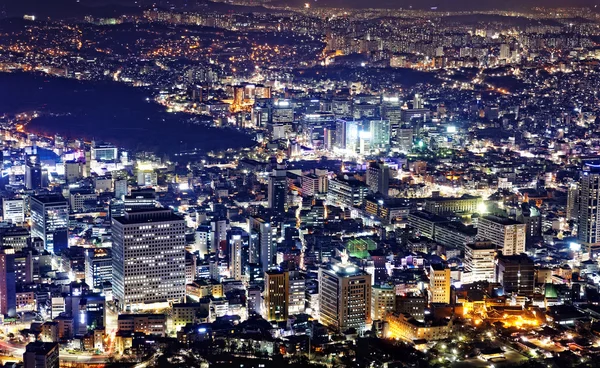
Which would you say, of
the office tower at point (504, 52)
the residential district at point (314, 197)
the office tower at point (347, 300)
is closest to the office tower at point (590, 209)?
the residential district at point (314, 197)

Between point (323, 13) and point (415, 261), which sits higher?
point (323, 13)

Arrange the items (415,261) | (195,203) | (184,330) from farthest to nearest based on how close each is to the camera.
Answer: (195,203) → (415,261) → (184,330)

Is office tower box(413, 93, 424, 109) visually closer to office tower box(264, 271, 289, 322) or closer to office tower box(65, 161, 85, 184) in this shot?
office tower box(65, 161, 85, 184)

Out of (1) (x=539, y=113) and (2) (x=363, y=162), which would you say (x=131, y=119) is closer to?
(2) (x=363, y=162)

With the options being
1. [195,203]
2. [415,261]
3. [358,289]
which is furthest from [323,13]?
[358,289]

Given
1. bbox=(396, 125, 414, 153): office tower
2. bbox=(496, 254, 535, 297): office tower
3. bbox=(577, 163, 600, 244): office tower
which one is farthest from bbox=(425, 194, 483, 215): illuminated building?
bbox=(396, 125, 414, 153): office tower

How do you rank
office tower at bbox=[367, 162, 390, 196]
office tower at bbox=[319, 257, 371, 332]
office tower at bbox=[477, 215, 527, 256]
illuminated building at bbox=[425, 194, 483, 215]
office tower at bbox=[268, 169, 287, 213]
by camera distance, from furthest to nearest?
office tower at bbox=[367, 162, 390, 196]
illuminated building at bbox=[425, 194, 483, 215]
office tower at bbox=[268, 169, 287, 213]
office tower at bbox=[477, 215, 527, 256]
office tower at bbox=[319, 257, 371, 332]
